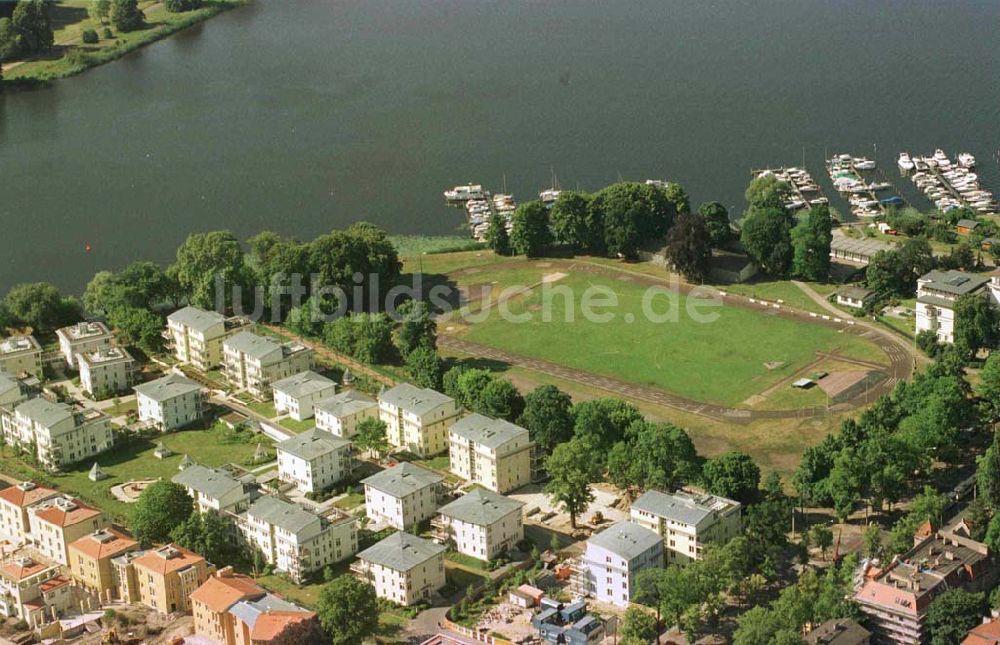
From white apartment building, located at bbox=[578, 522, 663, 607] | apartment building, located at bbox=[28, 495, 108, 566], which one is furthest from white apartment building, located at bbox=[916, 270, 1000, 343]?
apartment building, located at bbox=[28, 495, 108, 566]

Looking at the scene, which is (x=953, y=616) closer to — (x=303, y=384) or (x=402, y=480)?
(x=402, y=480)

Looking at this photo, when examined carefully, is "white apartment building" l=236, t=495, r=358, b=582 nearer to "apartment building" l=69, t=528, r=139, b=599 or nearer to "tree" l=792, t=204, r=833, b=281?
"apartment building" l=69, t=528, r=139, b=599

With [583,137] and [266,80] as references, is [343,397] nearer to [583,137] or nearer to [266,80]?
[583,137]

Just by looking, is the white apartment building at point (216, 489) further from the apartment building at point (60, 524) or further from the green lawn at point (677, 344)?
the green lawn at point (677, 344)

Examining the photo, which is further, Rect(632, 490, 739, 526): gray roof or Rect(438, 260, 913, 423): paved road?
Rect(438, 260, 913, 423): paved road

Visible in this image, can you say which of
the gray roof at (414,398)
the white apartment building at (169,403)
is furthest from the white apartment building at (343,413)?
the white apartment building at (169,403)

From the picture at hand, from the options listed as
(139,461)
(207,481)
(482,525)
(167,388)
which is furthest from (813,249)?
(139,461)

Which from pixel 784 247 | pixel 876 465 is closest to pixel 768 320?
pixel 784 247
